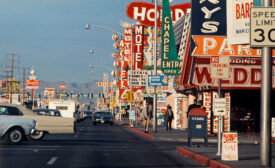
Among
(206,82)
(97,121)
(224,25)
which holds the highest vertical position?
(224,25)

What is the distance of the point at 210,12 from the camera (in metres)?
31.6

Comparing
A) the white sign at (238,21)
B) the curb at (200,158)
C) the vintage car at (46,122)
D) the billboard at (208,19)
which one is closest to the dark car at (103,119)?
the billboard at (208,19)

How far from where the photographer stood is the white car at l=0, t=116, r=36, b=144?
916 inches

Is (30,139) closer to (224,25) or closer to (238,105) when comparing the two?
(224,25)

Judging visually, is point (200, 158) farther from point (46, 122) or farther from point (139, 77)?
point (139, 77)

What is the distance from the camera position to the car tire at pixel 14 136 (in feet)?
77.0

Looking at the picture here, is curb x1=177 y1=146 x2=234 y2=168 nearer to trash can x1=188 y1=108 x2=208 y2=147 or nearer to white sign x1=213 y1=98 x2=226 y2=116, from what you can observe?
trash can x1=188 y1=108 x2=208 y2=147

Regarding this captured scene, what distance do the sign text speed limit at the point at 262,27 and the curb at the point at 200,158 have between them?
10.3 ft

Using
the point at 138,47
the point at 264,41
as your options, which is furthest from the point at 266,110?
the point at 138,47

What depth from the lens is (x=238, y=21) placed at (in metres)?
16.6

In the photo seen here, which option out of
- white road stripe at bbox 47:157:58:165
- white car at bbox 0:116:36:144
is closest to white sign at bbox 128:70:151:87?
white car at bbox 0:116:36:144

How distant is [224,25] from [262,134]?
61.5 feet

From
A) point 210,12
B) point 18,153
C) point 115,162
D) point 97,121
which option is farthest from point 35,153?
point 97,121

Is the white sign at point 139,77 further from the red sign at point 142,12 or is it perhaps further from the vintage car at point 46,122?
the vintage car at point 46,122
